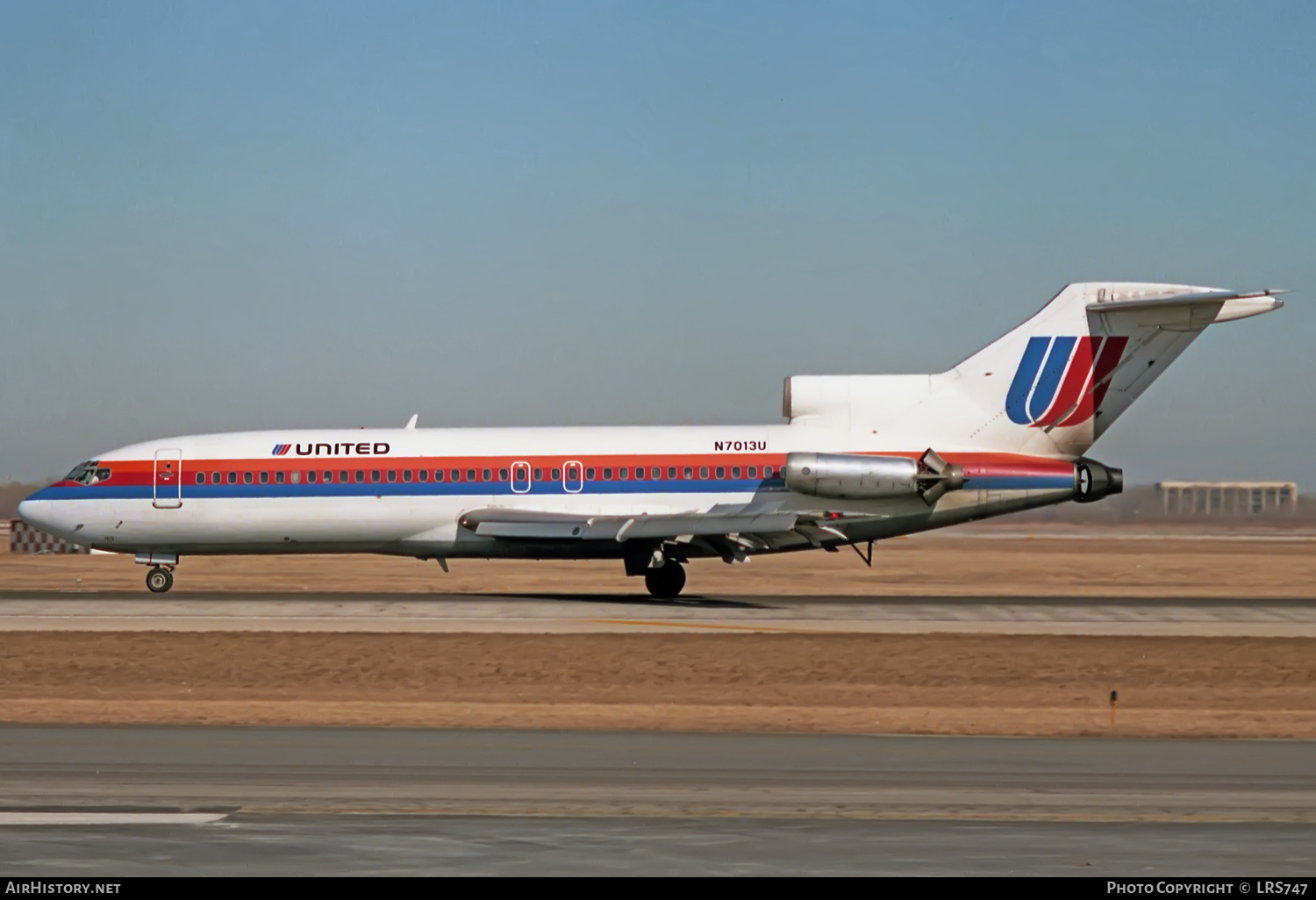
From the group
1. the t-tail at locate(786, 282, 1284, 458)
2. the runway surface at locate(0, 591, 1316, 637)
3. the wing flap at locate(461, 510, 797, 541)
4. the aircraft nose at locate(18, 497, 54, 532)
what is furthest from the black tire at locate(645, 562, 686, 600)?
the aircraft nose at locate(18, 497, 54, 532)

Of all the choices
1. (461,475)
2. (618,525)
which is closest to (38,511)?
(461,475)

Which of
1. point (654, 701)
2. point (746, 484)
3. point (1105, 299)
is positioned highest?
point (1105, 299)

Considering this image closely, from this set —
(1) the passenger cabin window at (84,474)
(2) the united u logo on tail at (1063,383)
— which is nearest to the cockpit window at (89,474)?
(1) the passenger cabin window at (84,474)

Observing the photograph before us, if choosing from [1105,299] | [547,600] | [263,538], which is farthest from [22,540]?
[1105,299]

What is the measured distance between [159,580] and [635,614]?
13077 millimetres

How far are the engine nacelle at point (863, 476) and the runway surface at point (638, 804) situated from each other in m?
19.1

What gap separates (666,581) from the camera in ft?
122

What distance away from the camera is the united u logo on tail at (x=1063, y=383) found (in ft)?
123

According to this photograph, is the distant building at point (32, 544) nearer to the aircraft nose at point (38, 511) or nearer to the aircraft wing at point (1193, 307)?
the aircraft nose at point (38, 511)

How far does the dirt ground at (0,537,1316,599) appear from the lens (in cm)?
4369

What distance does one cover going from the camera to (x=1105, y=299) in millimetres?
37500

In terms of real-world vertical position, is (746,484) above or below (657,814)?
above

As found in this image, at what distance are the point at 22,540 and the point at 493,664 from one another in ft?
163
